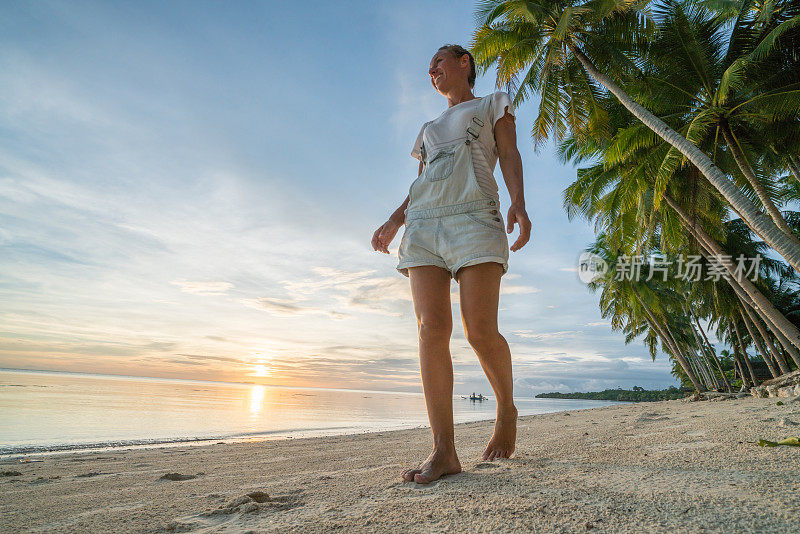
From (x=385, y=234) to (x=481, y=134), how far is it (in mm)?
766

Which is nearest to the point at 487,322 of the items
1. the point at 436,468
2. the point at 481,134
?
the point at 436,468

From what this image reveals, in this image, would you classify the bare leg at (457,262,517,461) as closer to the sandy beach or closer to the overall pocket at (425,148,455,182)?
the sandy beach

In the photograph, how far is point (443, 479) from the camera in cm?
186

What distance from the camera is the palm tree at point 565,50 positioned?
9.26m

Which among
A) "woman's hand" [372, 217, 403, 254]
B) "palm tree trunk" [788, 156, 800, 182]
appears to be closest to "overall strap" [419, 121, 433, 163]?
"woman's hand" [372, 217, 403, 254]

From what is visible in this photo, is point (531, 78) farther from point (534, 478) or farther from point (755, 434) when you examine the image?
point (534, 478)

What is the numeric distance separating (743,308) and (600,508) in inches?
907

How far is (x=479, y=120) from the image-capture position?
2414 mm

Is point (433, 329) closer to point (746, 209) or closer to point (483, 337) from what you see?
point (483, 337)

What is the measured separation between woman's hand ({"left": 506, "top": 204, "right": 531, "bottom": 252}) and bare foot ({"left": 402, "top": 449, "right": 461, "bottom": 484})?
1024 mm

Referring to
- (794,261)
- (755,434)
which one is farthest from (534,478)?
(794,261)

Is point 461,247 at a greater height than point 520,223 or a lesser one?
lesser

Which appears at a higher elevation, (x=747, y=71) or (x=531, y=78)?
(x=531, y=78)

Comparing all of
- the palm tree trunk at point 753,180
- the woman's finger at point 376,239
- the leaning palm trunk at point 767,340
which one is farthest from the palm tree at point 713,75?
the leaning palm trunk at point 767,340
